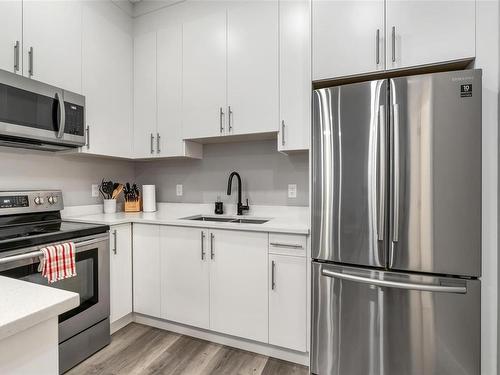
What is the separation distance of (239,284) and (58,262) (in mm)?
1085

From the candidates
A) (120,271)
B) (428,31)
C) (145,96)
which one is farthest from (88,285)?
(428,31)

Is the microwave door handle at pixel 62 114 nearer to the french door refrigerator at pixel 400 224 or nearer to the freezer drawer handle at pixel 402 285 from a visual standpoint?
the french door refrigerator at pixel 400 224

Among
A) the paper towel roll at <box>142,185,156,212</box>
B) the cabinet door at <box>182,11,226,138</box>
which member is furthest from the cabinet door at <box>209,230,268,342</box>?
the paper towel roll at <box>142,185,156,212</box>

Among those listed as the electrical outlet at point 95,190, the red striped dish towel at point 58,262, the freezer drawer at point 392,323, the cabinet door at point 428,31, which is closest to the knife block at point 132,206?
the electrical outlet at point 95,190

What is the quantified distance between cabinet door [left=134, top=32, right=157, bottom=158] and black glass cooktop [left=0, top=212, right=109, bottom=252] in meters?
0.88

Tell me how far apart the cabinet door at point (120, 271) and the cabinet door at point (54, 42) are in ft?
3.80

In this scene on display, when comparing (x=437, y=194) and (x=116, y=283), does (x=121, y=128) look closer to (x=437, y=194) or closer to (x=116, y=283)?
(x=116, y=283)

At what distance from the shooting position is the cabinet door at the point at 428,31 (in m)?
1.39

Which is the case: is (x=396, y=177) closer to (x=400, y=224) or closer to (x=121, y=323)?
(x=400, y=224)

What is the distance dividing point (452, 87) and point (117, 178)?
2.81 meters

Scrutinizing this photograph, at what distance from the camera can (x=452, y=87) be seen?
134cm

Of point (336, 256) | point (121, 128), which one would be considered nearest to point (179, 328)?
point (336, 256)

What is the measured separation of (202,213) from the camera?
261cm

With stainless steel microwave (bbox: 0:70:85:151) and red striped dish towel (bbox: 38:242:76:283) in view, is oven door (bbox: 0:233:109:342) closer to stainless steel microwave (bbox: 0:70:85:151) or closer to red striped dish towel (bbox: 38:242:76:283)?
red striped dish towel (bbox: 38:242:76:283)
